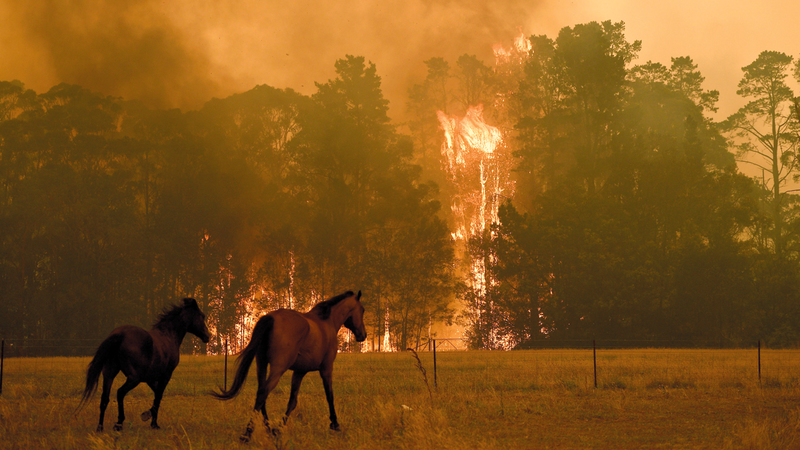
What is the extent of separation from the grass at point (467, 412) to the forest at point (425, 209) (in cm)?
2244

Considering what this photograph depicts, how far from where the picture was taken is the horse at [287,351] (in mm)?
10273

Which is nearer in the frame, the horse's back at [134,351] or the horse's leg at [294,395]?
the horse's leg at [294,395]

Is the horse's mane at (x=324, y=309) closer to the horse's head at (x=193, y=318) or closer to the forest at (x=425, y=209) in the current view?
the horse's head at (x=193, y=318)

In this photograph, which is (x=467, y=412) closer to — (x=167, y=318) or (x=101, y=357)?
(x=167, y=318)

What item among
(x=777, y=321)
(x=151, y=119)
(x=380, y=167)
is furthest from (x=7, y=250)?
(x=777, y=321)

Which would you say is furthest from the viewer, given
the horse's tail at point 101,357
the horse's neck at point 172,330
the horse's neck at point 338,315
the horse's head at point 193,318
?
the horse's head at point 193,318

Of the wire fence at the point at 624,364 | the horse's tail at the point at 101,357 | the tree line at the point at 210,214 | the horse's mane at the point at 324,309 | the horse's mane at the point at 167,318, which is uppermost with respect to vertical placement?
A: the tree line at the point at 210,214

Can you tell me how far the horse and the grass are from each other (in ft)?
2.08

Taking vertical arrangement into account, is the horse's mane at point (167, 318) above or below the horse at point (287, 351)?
Result: above

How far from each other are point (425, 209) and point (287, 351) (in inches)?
1804

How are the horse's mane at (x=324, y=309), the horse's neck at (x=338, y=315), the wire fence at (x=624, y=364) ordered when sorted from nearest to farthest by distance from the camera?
the horse's mane at (x=324, y=309)
the horse's neck at (x=338, y=315)
the wire fence at (x=624, y=364)

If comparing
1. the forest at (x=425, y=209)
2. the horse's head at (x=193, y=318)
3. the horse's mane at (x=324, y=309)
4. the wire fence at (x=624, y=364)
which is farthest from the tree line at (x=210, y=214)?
the horse's mane at (x=324, y=309)

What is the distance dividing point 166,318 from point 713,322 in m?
41.0

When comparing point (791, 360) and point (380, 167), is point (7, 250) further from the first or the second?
point (791, 360)
